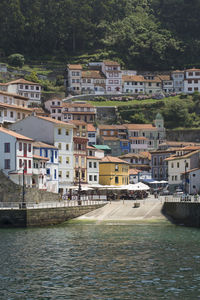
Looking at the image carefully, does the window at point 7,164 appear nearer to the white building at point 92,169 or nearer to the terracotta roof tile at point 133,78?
the white building at point 92,169

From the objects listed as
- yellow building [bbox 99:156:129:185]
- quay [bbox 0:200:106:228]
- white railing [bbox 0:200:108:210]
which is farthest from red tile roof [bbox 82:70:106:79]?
quay [bbox 0:200:106:228]

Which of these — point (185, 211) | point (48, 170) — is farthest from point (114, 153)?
point (185, 211)

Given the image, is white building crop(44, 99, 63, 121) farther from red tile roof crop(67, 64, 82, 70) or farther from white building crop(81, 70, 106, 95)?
red tile roof crop(67, 64, 82, 70)

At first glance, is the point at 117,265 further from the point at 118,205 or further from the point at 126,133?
the point at 126,133

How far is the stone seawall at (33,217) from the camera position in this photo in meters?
71.4

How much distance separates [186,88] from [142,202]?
113 meters

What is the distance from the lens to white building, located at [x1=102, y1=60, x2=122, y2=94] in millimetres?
191125

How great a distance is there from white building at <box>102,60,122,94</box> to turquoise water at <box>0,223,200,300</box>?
4903 inches

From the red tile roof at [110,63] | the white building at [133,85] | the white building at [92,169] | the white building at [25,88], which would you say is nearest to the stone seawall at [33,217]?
the white building at [92,169]

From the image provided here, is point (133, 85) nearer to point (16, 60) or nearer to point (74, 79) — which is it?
point (74, 79)

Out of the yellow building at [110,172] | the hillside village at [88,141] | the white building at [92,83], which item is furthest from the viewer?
the white building at [92,83]

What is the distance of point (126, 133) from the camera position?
164 metres

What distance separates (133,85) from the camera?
194 meters

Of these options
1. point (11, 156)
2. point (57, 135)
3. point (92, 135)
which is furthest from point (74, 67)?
point (11, 156)
